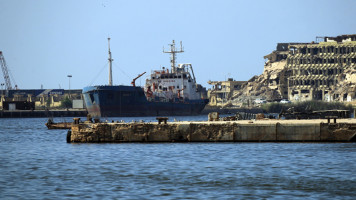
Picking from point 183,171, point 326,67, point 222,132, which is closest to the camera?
point 183,171

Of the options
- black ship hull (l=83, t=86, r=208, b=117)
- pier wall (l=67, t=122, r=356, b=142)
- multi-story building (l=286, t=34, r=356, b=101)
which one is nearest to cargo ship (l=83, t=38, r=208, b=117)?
black ship hull (l=83, t=86, r=208, b=117)

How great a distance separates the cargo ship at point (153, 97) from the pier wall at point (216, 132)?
87647 mm

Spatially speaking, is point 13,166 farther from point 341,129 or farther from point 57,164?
point 341,129

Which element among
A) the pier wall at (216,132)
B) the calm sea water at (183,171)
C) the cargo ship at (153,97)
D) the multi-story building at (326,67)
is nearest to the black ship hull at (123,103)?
the cargo ship at (153,97)

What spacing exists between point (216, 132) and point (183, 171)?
12870 mm

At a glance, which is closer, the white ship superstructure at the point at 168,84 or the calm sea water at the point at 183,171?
the calm sea water at the point at 183,171

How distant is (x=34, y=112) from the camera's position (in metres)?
173

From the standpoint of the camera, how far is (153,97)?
145 meters

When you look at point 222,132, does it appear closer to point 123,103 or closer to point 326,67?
point 123,103

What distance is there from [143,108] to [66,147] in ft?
300

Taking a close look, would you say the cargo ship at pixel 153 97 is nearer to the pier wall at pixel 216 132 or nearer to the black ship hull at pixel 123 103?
the black ship hull at pixel 123 103

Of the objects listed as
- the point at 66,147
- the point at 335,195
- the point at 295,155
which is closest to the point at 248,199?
the point at 335,195

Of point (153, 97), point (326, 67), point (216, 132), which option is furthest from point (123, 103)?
point (216, 132)

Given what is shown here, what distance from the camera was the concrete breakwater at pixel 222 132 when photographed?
45688 millimetres
